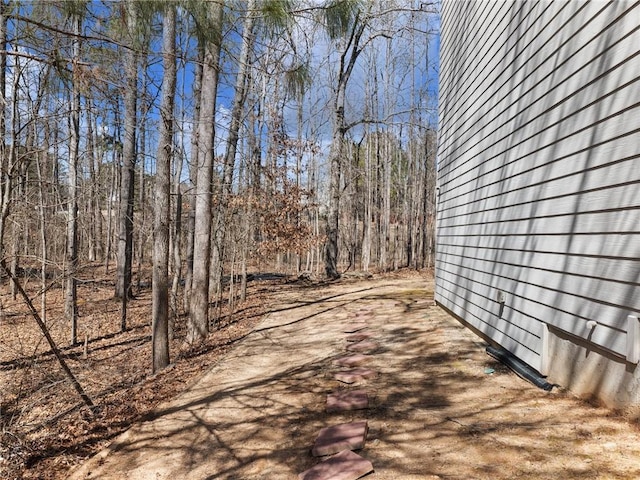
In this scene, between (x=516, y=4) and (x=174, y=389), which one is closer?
(x=516, y=4)

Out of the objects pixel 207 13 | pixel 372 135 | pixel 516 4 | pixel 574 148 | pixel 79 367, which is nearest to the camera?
pixel 574 148

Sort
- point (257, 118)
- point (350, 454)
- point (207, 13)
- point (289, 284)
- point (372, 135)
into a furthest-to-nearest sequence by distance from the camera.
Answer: point (372, 135) → point (289, 284) → point (257, 118) → point (207, 13) → point (350, 454)

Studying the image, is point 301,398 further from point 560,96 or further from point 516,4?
point 516,4

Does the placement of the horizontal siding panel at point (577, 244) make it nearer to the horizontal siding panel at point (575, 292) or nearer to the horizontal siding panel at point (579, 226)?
the horizontal siding panel at point (579, 226)

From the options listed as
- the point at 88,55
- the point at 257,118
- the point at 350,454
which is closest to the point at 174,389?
the point at 350,454

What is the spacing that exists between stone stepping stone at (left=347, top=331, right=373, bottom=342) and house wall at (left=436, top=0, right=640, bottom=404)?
1.34 metres

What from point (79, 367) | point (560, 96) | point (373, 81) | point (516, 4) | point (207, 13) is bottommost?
point (79, 367)

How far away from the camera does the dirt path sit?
2.22 metres

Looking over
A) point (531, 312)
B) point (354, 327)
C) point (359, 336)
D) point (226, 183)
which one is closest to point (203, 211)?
point (226, 183)

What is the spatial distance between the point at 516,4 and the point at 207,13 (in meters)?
3.03

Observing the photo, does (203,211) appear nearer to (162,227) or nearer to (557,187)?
(162,227)

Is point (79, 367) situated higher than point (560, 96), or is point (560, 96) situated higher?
point (560, 96)

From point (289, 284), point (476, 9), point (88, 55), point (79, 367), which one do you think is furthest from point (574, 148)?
point (289, 284)

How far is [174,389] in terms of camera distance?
4578 millimetres
